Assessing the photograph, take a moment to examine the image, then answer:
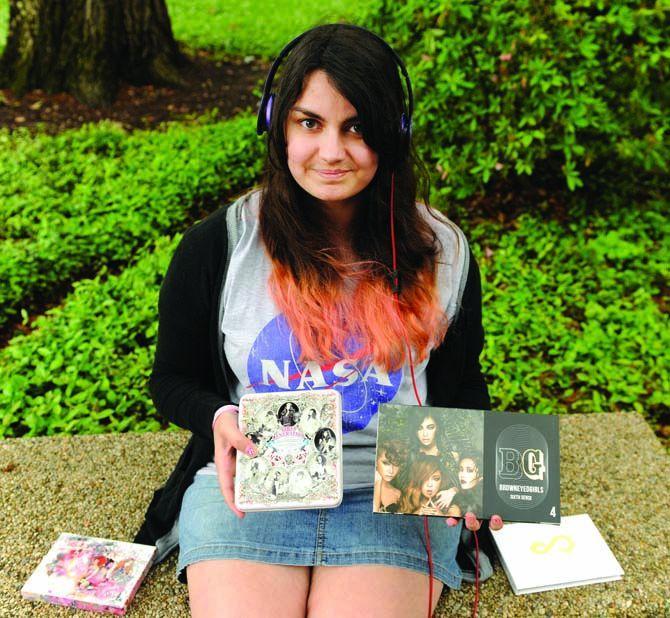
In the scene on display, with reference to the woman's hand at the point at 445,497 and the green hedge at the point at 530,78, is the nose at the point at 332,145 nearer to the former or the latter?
the woman's hand at the point at 445,497

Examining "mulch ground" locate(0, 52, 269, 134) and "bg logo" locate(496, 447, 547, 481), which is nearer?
"bg logo" locate(496, 447, 547, 481)

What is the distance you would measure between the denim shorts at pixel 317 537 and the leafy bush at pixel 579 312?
1670mm

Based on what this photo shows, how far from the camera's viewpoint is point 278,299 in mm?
1936

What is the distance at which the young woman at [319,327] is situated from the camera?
1.76m

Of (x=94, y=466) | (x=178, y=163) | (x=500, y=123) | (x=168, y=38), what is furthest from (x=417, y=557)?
(x=168, y=38)

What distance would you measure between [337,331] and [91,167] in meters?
3.56

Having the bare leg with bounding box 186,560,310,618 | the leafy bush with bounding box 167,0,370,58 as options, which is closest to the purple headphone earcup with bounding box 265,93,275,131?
the bare leg with bounding box 186,560,310,618

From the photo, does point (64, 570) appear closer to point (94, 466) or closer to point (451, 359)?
point (94, 466)

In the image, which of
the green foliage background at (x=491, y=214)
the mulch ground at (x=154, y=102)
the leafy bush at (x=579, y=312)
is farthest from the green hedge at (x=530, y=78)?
the mulch ground at (x=154, y=102)

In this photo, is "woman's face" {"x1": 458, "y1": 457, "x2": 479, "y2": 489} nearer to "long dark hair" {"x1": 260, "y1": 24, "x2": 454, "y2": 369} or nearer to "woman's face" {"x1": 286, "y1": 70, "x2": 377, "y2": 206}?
"long dark hair" {"x1": 260, "y1": 24, "x2": 454, "y2": 369}

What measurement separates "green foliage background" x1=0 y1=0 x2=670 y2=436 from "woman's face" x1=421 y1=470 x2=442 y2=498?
1.84m

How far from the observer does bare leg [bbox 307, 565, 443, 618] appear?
1741 millimetres

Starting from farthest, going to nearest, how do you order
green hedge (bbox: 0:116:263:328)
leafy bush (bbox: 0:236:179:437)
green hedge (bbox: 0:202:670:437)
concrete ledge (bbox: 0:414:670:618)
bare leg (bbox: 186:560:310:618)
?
green hedge (bbox: 0:116:263:328) < green hedge (bbox: 0:202:670:437) < leafy bush (bbox: 0:236:179:437) < concrete ledge (bbox: 0:414:670:618) < bare leg (bbox: 186:560:310:618)

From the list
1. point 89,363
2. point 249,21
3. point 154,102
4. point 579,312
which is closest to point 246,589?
point 89,363
